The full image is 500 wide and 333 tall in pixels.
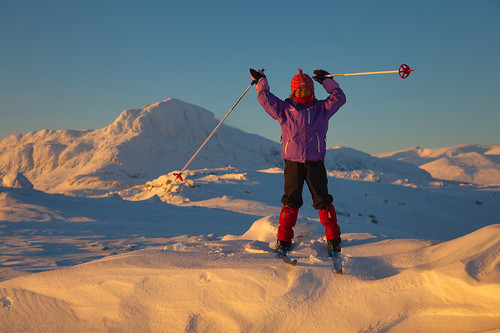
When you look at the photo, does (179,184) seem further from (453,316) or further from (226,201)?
(453,316)

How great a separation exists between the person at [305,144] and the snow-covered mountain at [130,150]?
2826 centimetres

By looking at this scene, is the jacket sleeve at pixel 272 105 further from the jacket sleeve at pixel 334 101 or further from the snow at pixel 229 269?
the snow at pixel 229 269

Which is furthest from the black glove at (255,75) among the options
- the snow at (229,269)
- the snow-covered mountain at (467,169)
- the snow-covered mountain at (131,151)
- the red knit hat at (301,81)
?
the snow-covered mountain at (467,169)

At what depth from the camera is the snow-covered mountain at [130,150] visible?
35.6 m

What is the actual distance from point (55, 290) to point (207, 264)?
1433 mm

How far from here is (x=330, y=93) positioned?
3.37m

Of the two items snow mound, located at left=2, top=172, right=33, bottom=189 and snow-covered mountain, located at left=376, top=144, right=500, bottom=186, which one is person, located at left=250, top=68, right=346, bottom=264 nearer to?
snow mound, located at left=2, top=172, right=33, bottom=189

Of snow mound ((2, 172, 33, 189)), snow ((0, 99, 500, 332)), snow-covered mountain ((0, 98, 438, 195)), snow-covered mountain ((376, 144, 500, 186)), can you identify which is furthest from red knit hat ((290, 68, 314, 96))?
snow-covered mountain ((376, 144, 500, 186))

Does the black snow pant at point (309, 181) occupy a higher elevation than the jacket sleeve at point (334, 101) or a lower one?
lower

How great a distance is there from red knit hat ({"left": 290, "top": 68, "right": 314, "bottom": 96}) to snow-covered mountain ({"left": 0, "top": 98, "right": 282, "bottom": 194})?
28.3 metres

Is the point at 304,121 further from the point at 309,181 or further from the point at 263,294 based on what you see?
the point at 263,294

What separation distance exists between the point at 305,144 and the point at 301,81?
0.70 m

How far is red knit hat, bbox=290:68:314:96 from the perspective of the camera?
132 inches

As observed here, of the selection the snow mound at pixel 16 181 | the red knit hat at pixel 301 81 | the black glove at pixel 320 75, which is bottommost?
the snow mound at pixel 16 181
